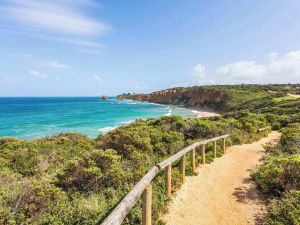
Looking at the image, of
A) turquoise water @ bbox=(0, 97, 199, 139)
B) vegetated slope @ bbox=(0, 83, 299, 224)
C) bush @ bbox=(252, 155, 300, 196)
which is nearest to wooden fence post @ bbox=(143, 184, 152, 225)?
vegetated slope @ bbox=(0, 83, 299, 224)

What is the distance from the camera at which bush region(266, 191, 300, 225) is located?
430 cm

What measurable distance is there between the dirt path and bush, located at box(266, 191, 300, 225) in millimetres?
320

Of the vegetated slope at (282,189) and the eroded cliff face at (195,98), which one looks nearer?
the vegetated slope at (282,189)

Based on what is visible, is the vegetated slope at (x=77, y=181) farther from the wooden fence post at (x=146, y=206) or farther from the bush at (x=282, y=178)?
the bush at (x=282, y=178)

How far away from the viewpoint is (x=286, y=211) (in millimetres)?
4621

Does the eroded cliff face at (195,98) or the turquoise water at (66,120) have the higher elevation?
Result: the eroded cliff face at (195,98)

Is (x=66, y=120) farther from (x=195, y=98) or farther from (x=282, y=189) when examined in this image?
A: (x=195, y=98)

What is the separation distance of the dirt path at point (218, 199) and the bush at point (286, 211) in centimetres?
32

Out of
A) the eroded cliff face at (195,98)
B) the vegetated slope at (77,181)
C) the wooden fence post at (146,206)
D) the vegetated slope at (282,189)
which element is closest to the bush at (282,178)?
the vegetated slope at (282,189)

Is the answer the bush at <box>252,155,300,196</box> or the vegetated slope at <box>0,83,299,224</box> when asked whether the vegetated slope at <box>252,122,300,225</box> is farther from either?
the vegetated slope at <box>0,83,299,224</box>

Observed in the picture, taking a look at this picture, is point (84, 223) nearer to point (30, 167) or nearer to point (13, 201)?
point (13, 201)

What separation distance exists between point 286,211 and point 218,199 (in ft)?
5.32

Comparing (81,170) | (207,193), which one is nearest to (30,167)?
(81,170)

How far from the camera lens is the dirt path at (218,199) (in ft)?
16.3
